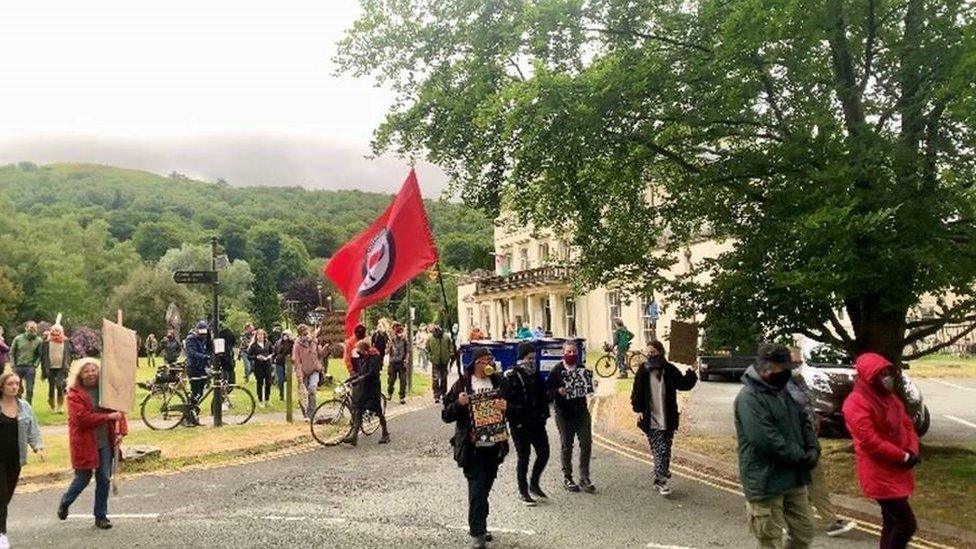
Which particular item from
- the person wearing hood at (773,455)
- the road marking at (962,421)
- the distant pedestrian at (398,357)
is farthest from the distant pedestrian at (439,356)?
the person wearing hood at (773,455)

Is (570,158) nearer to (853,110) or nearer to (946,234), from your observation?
(853,110)

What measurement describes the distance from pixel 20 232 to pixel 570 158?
315 feet

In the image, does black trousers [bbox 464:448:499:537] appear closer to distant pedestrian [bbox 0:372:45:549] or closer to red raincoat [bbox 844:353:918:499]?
red raincoat [bbox 844:353:918:499]

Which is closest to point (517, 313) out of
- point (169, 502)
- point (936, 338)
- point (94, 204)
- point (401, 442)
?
point (936, 338)

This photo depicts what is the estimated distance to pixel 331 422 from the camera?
1470 cm

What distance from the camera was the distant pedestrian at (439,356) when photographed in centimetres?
2020

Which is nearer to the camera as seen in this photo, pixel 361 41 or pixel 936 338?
pixel 361 41

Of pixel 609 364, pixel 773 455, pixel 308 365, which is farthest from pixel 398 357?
pixel 773 455

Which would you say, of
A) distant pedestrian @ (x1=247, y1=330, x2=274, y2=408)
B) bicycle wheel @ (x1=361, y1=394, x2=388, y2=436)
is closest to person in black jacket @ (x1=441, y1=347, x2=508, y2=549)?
bicycle wheel @ (x1=361, y1=394, x2=388, y2=436)

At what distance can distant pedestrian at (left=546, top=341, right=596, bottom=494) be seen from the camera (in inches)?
390

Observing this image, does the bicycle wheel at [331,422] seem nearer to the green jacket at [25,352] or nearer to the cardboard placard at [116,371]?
the cardboard placard at [116,371]

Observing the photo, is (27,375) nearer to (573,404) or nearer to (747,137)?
(573,404)

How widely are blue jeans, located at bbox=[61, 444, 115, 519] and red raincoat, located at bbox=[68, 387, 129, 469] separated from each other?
8 cm

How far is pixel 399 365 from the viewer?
815 inches
